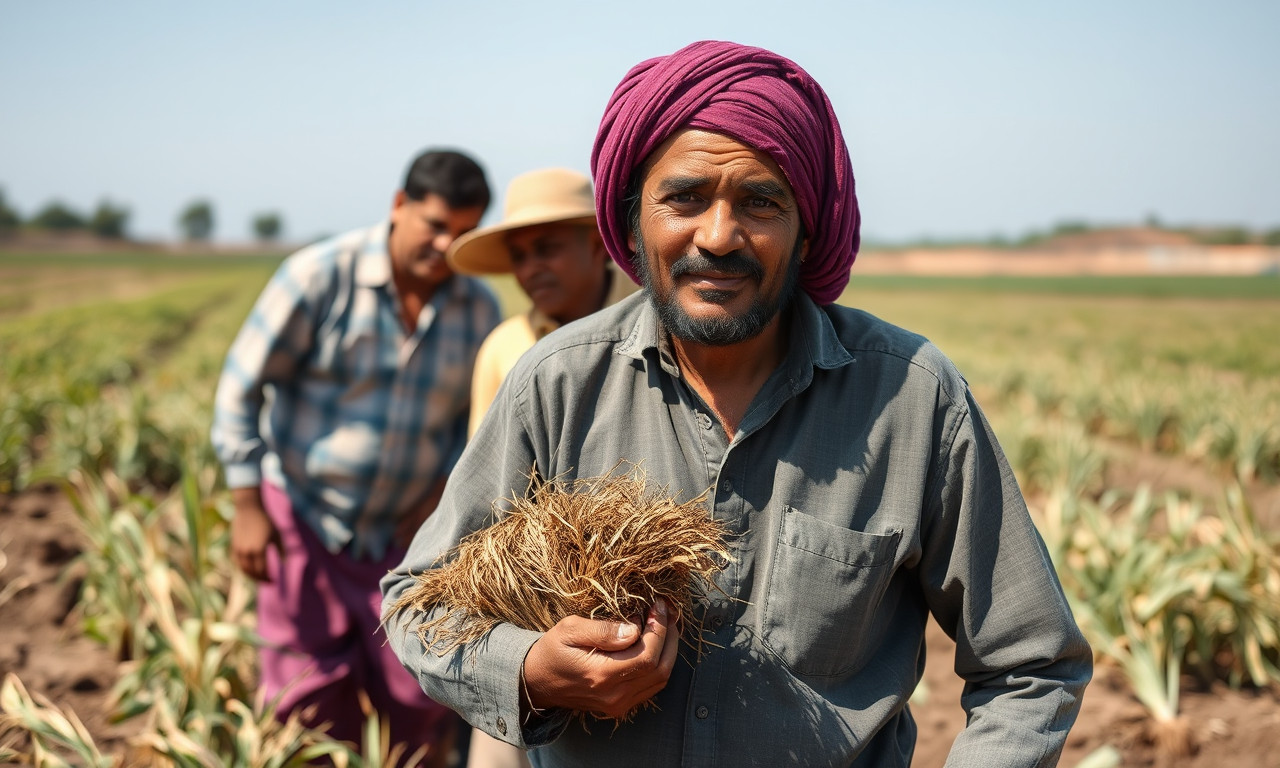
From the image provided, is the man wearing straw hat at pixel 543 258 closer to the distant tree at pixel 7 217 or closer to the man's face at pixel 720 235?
the man's face at pixel 720 235

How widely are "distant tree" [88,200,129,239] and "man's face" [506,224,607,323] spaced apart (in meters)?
94.9

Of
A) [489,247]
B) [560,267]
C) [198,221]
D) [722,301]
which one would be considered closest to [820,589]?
[722,301]

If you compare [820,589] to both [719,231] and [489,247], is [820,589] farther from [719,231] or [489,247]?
[489,247]

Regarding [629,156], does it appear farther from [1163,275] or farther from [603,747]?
[1163,275]

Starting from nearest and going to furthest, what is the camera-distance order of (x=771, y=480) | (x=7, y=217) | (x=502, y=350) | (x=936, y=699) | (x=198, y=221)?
1. (x=771, y=480)
2. (x=502, y=350)
3. (x=936, y=699)
4. (x=7, y=217)
5. (x=198, y=221)

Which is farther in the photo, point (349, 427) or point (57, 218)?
point (57, 218)

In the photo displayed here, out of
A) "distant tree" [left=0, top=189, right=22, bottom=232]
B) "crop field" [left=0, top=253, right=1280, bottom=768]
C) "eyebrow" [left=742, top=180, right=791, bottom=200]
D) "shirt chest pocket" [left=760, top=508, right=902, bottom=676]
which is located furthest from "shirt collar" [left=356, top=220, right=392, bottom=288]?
"distant tree" [left=0, top=189, right=22, bottom=232]

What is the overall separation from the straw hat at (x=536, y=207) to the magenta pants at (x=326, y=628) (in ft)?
3.91

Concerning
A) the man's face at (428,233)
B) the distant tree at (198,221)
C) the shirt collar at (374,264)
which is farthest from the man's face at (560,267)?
the distant tree at (198,221)

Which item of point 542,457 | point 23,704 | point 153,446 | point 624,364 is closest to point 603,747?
point 542,457

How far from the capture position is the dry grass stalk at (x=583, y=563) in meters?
1.32

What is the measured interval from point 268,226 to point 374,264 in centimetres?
12821

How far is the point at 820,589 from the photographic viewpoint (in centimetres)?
145

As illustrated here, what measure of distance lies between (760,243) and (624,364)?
0.31 metres
